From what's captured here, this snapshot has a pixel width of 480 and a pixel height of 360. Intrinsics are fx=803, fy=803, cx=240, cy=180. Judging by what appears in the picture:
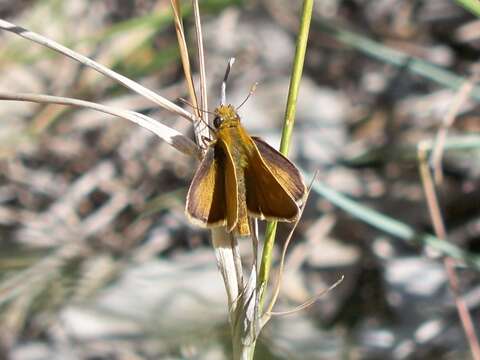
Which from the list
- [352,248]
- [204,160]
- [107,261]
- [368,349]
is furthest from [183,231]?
[204,160]

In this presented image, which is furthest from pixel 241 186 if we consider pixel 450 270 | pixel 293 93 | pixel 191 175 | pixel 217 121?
pixel 191 175

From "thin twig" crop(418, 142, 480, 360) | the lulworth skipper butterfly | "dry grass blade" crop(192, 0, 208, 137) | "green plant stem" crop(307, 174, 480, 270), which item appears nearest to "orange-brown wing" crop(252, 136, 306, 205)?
the lulworth skipper butterfly

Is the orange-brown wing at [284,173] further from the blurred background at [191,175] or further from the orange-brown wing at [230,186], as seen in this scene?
the blurred background at [191,175]

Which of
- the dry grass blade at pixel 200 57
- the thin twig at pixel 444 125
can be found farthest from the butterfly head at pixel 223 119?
the thin twig at pixel 444 125

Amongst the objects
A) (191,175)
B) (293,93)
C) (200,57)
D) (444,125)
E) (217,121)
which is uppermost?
(191,175)

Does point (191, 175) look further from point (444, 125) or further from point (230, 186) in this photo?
point (230, 186)
